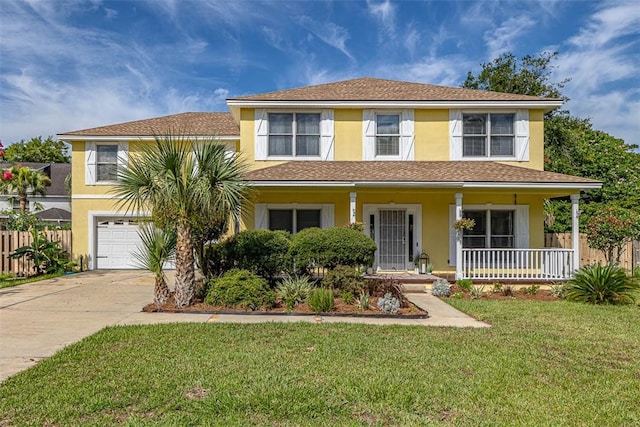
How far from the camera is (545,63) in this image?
2423cm

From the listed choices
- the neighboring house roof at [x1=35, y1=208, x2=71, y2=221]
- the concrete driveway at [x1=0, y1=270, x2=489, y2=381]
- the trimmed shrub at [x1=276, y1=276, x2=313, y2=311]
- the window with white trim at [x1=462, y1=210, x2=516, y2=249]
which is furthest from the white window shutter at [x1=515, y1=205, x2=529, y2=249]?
the neighboring house roof at [x1=35, y1=208, x2=71, y2=221]

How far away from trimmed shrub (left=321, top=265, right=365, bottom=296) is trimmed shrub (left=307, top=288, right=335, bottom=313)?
30.3 inches

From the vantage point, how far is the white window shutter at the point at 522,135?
13.5m

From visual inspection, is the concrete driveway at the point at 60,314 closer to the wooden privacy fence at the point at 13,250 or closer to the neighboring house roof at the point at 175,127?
the wooden privacy fence at the point at 13,250

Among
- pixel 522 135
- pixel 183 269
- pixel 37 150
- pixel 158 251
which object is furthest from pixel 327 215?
pixel 37 150

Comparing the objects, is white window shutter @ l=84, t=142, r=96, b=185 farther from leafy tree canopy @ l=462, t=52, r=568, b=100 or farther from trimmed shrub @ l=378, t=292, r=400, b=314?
leafy tree canopy @ l=462, t=52, r=568, b=100

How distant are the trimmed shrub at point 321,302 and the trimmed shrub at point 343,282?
768mm

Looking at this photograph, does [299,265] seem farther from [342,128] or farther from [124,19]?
[124,19]

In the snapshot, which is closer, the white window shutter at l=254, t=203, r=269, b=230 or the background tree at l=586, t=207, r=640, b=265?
the background tree at l=586, t=207, r=640, b=265

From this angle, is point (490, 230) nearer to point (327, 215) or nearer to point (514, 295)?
point (514, 295)

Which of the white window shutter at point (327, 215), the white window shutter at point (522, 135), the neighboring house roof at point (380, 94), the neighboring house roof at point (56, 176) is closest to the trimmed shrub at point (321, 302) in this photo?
the white window shutter at point (327, 215)

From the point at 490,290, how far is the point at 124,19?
15.3 metres

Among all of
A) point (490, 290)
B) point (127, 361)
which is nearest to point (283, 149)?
point (490, 290)

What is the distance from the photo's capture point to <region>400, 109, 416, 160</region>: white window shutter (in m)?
13.7
